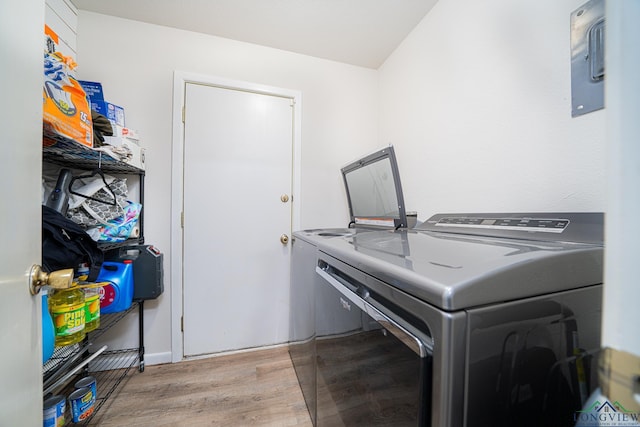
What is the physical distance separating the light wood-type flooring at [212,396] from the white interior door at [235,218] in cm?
19

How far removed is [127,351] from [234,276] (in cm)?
88

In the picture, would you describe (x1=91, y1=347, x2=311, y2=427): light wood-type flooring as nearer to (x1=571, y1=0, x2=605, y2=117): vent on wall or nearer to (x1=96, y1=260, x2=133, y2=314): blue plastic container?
(x1=96, y1=260, x2=133, y2=314): blue plastic container

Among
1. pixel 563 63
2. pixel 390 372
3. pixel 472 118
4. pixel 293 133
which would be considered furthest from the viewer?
pixel 293 133

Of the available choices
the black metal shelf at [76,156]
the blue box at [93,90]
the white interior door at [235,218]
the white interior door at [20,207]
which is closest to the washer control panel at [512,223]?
the white interior door at [235,218]

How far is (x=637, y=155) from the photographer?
22cm

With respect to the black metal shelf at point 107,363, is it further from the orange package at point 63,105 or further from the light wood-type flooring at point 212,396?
the orange package at point 63,105

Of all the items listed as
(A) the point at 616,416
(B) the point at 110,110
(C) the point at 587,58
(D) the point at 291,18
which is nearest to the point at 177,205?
(B) the point at 110,110

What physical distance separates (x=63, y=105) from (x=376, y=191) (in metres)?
1.71

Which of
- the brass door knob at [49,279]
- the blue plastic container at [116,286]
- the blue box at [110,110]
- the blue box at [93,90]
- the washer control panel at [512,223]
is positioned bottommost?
the blue plastic container at [116,286]

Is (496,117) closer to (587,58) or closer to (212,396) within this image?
(587,58)

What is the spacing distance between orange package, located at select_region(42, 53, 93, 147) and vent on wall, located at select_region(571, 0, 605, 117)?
2.05 metres

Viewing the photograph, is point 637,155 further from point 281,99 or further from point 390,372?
point 281,99

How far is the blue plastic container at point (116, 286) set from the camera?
1360 mm

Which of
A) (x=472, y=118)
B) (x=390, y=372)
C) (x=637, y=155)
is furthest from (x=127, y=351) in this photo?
(x=472, y=118)
